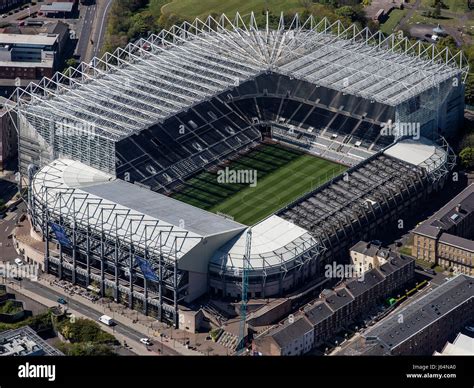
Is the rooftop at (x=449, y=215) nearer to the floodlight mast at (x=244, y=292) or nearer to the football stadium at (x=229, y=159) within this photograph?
the football stadium at (x=229, y=159)

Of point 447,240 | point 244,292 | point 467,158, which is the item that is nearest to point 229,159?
point 467,158

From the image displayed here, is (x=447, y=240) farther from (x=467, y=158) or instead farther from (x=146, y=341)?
(x=146, y=341)

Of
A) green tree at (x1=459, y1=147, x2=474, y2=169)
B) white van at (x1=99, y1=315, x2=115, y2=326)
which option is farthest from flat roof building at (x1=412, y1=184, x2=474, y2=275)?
white van at (x1=99, y1=315, x2=115, y2=326)

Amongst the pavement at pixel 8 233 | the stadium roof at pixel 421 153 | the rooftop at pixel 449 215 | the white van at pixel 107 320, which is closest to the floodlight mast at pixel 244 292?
the white van at pixel 107 320

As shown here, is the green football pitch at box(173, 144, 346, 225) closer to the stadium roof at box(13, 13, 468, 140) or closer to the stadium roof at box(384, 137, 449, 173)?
the stadium roof at box(384, 137, 449, 173)

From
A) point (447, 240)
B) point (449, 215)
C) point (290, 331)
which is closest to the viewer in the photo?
point (290, 331)
